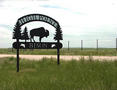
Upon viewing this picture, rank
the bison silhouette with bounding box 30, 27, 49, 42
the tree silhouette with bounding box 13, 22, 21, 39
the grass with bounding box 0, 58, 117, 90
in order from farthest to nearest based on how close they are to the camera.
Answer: the bison silhouette with bounding box 30, 27, 49, 42 → the tree silhouette with bounding box 13, 22, 21, 39 → the grass with bounding box 0, 58, 117, 90

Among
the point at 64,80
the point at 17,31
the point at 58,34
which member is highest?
the point at 17,31

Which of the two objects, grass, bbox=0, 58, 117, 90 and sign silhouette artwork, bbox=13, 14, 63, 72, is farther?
sign silhouette artwork, bbox=13, 14, 63, 72

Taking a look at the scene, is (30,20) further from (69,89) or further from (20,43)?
(69,89)

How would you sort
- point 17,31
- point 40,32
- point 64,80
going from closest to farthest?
point 64,80
point 17,31
point 40,32

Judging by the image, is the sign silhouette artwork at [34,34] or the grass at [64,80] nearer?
the grass at [64,80]

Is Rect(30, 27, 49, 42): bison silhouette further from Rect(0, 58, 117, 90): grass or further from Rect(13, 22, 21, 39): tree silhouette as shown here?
Rect(0, 58, 117, 90): grass

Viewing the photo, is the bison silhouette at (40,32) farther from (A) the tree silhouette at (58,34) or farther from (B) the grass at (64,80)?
(B) the grass at (64,80)

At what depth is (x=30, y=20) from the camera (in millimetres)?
11609

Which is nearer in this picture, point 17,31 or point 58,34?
point 17,31

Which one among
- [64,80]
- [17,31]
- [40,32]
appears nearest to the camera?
[64,80]

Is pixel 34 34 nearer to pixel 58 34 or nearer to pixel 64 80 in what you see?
pixel 58 34

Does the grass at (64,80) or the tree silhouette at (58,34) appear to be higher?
the tree silhouette at (58,34)

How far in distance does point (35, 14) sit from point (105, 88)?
709 cm

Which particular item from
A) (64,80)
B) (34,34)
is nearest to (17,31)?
(34,34)
